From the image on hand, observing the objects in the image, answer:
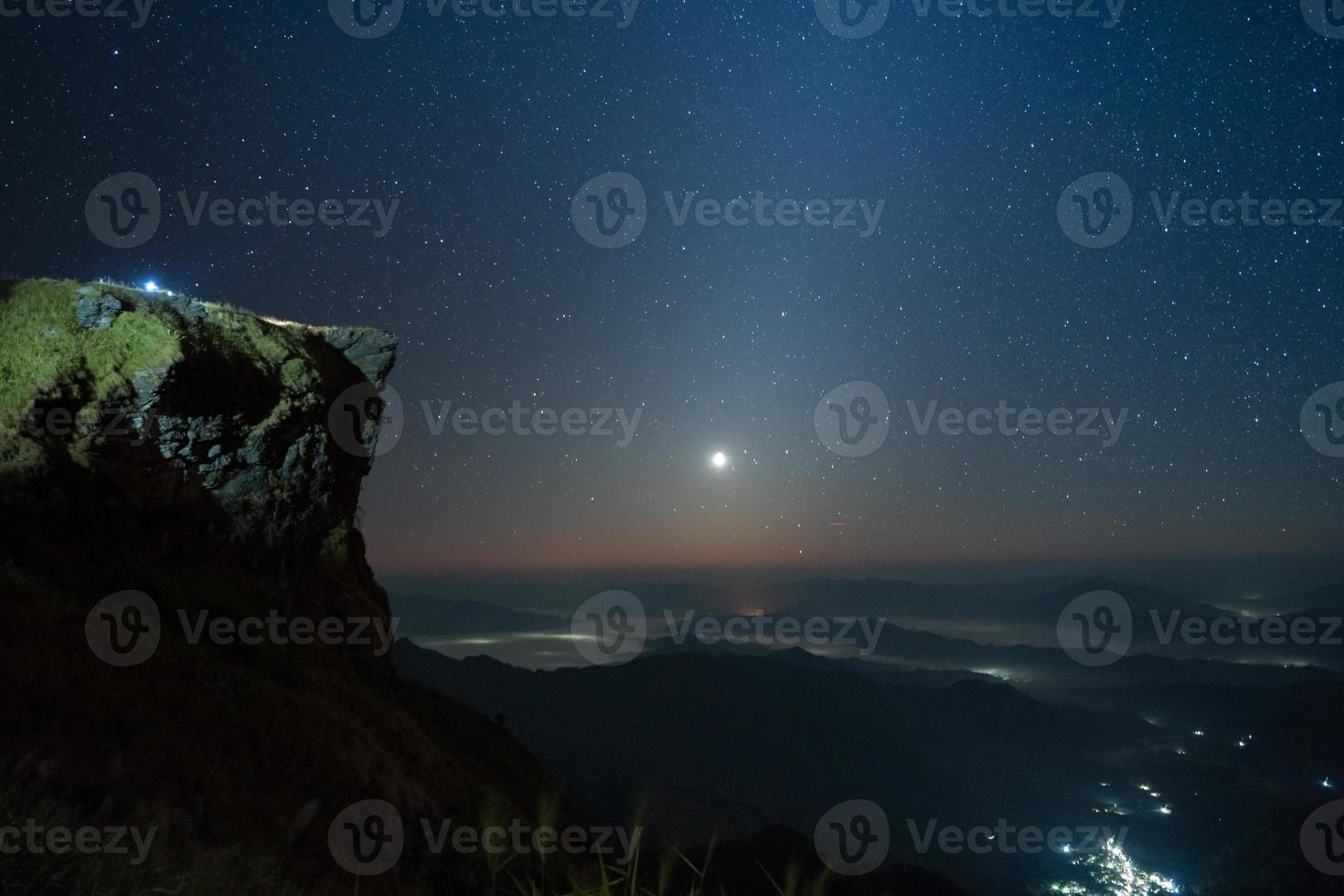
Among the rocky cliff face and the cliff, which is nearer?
the cliff

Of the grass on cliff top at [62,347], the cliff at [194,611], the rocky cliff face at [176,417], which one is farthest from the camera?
the rocky cliff face at [176,417]

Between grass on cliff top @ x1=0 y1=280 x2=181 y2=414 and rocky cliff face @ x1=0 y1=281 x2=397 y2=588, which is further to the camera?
rocky cliff face @ x1=0 y1=281 x2=397 y2=588

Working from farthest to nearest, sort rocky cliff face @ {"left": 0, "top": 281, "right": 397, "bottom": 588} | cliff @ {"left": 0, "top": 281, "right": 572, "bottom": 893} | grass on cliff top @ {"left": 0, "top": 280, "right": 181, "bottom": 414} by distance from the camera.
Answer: rocky cliff face @ {"left": 0, "top": 281, "right": 397, "bottom": 588}, grass on cliff top @ {"left": 0, "top": 280, "right": 181, "bottom": 414}, cliff @ {"left": 0, "top": 281, "right": 572, "bottom": 893}

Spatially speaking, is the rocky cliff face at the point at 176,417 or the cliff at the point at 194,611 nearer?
the cliff at the point at 194,611

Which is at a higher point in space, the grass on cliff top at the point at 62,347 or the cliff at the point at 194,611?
the grass on cliff top at the point at 62,347

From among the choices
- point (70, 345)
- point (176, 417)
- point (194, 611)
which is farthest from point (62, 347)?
point (194, 611)

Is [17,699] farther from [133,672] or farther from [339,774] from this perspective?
[339,774]

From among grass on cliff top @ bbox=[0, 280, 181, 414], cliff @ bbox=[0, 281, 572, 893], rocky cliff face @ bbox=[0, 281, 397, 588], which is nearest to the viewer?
cliff @ bbox=[0, 281, 572, 893]

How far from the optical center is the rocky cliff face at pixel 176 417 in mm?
12891

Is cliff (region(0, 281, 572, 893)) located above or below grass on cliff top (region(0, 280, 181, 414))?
below

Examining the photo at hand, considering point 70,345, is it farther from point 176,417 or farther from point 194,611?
point 194,611

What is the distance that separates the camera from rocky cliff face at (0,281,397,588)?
Result: 1289 centimetres

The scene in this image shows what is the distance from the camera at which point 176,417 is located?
14797 mm

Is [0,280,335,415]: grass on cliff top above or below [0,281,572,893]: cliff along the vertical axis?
above
